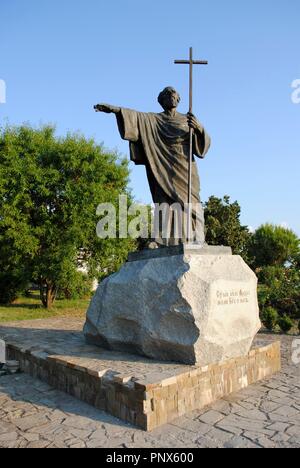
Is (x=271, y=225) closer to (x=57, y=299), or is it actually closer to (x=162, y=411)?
(x=57, y=299)

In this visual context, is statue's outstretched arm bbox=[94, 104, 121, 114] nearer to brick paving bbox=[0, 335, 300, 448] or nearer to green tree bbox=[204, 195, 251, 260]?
brick paving bbox=[0, 335, 300, 448]

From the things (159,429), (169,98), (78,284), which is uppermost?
(169,98)

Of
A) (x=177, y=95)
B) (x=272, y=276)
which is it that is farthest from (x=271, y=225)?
(x=177, y=95)

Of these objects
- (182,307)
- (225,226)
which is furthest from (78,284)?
(225,226)

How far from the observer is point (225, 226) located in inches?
938

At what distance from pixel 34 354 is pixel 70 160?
28.7ft

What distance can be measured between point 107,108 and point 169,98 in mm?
1058

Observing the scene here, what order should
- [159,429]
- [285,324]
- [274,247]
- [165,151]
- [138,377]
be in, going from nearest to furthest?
[159,429]
[138,377]
[165,151]
[285,324]
[274,247]

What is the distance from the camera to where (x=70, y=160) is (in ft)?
42.8

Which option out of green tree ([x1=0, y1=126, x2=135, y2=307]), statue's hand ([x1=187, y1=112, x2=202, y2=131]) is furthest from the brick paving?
green tree ([x1=0, y1=126, x2=135, y2=307])

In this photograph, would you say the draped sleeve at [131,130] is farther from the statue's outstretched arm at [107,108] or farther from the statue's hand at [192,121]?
the statue's hand at [192,121]

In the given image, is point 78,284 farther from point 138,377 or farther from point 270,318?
point 138,377

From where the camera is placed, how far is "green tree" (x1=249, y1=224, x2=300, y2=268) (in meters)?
30.1

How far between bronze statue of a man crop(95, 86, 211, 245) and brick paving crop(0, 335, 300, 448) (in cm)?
234
